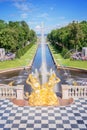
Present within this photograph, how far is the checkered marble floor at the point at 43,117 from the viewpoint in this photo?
37.7 ft

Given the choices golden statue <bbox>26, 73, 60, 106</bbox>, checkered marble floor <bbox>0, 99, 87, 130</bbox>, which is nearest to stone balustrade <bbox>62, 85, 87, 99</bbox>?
checkered marble floor <bbox>0, 99, 87, 130</bbox>

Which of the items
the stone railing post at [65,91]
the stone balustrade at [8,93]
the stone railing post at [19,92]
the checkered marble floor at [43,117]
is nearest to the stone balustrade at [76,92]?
the stone railing post at [65,91]

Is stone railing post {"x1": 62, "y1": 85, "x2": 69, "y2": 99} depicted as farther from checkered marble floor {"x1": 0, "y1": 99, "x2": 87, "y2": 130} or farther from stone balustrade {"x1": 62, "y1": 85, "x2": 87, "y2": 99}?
checkered marble floor {"x1": 0, "y1": 99, "x2": 87, "y2": 130}

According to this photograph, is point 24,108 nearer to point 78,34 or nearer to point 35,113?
point 35,113

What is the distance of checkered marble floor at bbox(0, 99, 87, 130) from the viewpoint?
37.7 ft

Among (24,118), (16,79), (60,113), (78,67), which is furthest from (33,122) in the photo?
(78,67)

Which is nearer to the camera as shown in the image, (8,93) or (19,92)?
(19,92)

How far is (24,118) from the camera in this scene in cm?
1243

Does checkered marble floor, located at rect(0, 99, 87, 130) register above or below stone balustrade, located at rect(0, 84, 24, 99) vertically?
below

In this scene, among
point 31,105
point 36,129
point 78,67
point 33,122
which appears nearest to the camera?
point 36,129

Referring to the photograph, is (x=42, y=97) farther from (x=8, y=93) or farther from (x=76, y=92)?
(x=8, y=93)

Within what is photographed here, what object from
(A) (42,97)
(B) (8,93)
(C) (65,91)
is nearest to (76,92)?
(C) (65,91)

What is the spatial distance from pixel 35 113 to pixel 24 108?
1.02 metres

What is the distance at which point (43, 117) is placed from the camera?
12.5m
